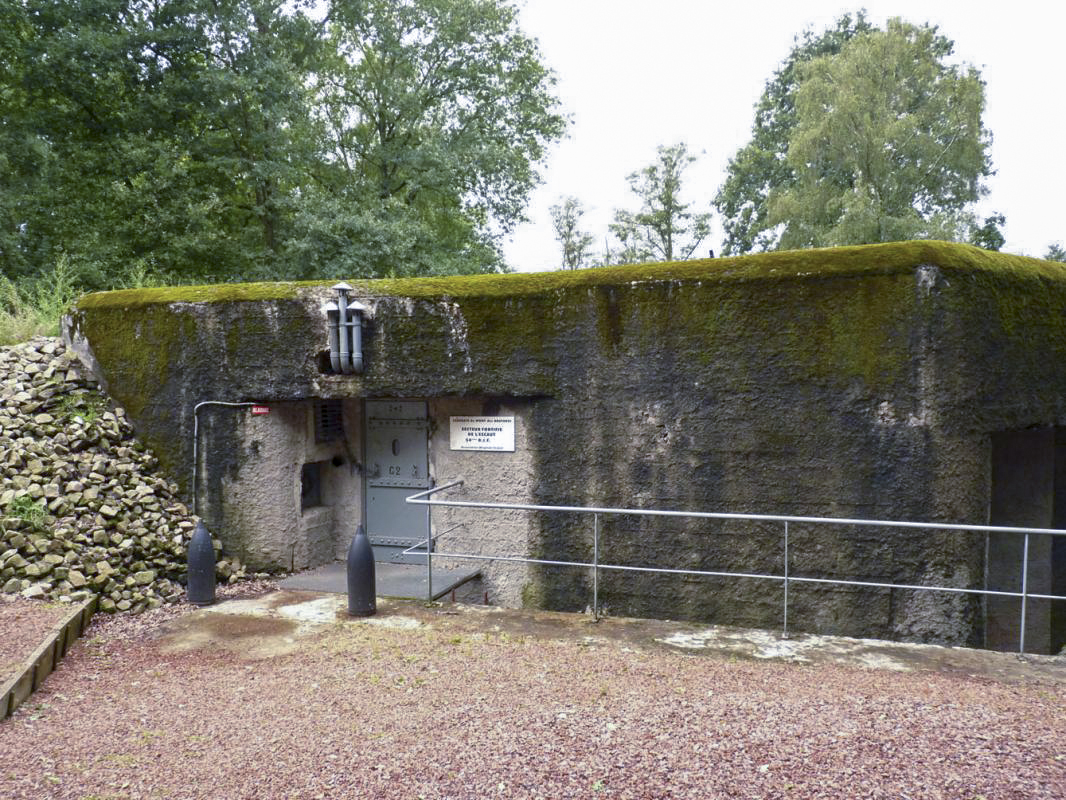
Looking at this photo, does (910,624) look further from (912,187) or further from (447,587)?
(912,187)

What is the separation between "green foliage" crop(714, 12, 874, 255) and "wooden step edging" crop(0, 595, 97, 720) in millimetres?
25293

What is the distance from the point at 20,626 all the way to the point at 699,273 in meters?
5.94

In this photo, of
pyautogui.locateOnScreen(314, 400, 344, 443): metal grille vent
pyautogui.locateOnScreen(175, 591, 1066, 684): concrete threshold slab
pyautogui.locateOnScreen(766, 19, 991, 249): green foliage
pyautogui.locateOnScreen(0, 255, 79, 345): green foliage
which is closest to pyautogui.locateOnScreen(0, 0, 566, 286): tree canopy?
pyautogui.locateOnScreen(0, 255, 79, 345): green foliage

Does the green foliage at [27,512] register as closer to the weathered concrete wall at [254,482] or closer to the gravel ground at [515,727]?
the weathered concrete wall at [254,482]

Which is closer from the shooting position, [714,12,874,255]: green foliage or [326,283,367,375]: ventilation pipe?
[326,283,367,375]: ventilation pipe

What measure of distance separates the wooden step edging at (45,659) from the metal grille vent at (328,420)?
8.91ft

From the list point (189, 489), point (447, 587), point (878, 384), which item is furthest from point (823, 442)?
point (189, 489)

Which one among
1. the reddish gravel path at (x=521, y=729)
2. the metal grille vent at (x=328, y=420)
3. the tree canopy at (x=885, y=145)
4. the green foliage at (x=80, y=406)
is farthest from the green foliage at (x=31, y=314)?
the tree canopy at (x=885, y=145)

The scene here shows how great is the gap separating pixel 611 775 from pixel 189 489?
19.7ft

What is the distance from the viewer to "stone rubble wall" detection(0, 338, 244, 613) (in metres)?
6.68

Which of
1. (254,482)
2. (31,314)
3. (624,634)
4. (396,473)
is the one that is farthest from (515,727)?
(31,314)

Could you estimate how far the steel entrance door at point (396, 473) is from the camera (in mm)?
8336

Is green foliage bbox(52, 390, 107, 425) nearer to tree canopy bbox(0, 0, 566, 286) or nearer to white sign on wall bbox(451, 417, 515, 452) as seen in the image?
white sign on wall bbox(451, 417, 515, 452)

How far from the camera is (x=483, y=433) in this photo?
765 centimetres
